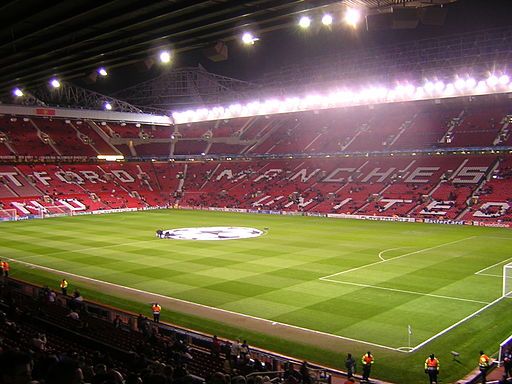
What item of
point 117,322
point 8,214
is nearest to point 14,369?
point 117,322

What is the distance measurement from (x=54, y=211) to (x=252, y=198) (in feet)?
99.9

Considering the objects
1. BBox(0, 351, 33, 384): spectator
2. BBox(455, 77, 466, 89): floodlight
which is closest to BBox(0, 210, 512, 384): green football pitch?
BBox(0, 351, 33, 384): spectator

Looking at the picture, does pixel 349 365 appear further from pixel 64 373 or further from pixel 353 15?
pixel 64 373

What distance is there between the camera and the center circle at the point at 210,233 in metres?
45.2

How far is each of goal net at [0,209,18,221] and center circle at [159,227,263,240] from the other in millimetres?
27296

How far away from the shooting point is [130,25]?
12.7 m

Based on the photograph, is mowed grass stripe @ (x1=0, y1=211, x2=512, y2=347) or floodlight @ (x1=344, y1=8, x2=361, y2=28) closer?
floodlight @ (x1=344, y1=8, x2=361, y2=28)

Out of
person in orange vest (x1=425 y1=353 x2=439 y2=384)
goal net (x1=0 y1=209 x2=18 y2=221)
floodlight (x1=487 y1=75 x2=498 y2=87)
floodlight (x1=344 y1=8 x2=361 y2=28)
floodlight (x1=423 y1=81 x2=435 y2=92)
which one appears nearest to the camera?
floodlight (x1=344 y1=8 x2=361 y2=28)

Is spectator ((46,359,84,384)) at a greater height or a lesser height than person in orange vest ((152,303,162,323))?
greater

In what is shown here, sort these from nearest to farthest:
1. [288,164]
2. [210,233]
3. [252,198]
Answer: [210,233], [252,198], [288,164]

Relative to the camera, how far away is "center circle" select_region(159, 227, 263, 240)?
148 ft

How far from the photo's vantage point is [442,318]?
2055 cm

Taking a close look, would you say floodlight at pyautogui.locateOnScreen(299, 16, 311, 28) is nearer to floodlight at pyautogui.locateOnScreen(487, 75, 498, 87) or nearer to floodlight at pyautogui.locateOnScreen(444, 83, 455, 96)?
floodlight at pyautogui.locateOnScreen(487, 75, 498, 87)

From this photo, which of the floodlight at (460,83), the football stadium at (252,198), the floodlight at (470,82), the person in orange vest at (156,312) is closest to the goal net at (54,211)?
the football stadium at (252,198)
